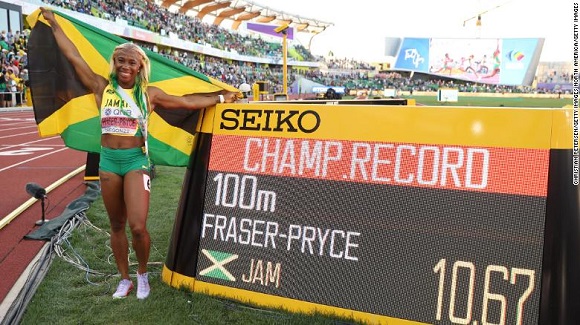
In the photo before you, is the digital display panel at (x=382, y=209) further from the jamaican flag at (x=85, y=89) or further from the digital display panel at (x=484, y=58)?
the digital display panel at (x=484, y=58)

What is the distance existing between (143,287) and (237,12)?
276ft

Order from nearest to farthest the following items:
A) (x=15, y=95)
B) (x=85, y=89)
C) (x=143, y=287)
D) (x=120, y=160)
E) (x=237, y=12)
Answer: (x=120, y=160)
(x=143, y=287)
(x=85, y=89)
(x=15, y=95)
(x=237, y=12)

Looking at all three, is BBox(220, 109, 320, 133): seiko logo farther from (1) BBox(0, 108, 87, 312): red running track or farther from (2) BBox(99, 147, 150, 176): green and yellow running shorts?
(1) BBox(0, 108, 87, 312): red running track

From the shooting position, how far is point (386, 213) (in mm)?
3061

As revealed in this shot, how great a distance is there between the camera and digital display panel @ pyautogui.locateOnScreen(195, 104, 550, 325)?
273 cm

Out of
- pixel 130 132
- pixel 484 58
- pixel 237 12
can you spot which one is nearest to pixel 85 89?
pixel 130 132

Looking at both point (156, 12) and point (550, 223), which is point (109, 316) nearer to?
point (550, 223)

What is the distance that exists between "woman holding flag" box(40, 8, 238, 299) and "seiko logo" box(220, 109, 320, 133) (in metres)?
0.20

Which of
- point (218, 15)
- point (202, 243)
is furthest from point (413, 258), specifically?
point (218, 15)

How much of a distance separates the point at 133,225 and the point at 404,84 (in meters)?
87.1

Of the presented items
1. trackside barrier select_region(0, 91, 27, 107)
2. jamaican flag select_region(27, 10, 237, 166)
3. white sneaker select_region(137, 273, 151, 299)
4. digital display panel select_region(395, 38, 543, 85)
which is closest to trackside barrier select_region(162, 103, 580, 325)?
white sneaker select_region(137, 273, 151, 299)

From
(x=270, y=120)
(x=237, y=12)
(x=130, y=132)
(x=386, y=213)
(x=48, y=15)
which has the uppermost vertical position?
(x=237, y=12)

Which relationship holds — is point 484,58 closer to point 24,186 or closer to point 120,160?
point 24,186

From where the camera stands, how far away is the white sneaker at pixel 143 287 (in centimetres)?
369
